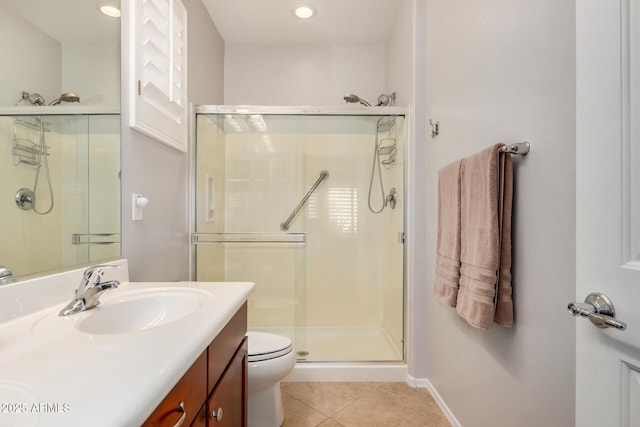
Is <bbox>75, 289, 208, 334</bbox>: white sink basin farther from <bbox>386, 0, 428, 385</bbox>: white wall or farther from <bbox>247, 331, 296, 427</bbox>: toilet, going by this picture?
<bbox>386, 0, 428, 385</bbox>: white wall

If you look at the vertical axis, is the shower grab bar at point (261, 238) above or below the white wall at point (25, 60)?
below

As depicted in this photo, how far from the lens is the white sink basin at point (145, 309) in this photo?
0.96m

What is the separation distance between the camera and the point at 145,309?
1.08 m

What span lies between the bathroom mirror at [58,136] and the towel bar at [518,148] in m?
1.46

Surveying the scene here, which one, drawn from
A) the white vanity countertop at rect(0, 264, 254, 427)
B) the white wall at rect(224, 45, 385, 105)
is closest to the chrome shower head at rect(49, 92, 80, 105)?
the white vanity countertop at rect(0, 264, 254, 427)

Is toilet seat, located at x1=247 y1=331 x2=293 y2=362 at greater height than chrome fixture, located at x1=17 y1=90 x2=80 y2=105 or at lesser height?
lesser

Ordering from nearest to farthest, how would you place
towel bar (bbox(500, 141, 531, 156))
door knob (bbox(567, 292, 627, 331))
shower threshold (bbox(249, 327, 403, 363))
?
1. door knob (bbox(567, 292, 627, 331))
2. towel bar (bbox(500, 141, 531, 156))
3. shower threshold (bbox(249, 327, 403, 363))

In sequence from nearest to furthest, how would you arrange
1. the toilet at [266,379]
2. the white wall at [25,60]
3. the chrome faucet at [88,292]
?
the white wall at [25,60] < the chrome faucet at [88,292] < the toilet at [266,379]

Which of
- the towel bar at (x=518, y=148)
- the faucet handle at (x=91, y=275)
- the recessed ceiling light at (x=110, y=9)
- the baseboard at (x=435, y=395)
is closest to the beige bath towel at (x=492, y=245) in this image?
the towel bar at (x=518, y=148)

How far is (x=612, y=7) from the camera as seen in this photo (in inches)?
22.5

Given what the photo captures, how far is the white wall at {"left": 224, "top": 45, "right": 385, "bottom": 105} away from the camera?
293cm

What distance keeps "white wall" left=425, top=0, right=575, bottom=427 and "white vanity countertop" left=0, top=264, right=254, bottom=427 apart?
0.96 meters

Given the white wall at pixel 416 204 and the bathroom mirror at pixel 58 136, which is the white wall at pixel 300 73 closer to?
the white wall at pixel 416 204

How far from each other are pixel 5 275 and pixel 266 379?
1070mm
